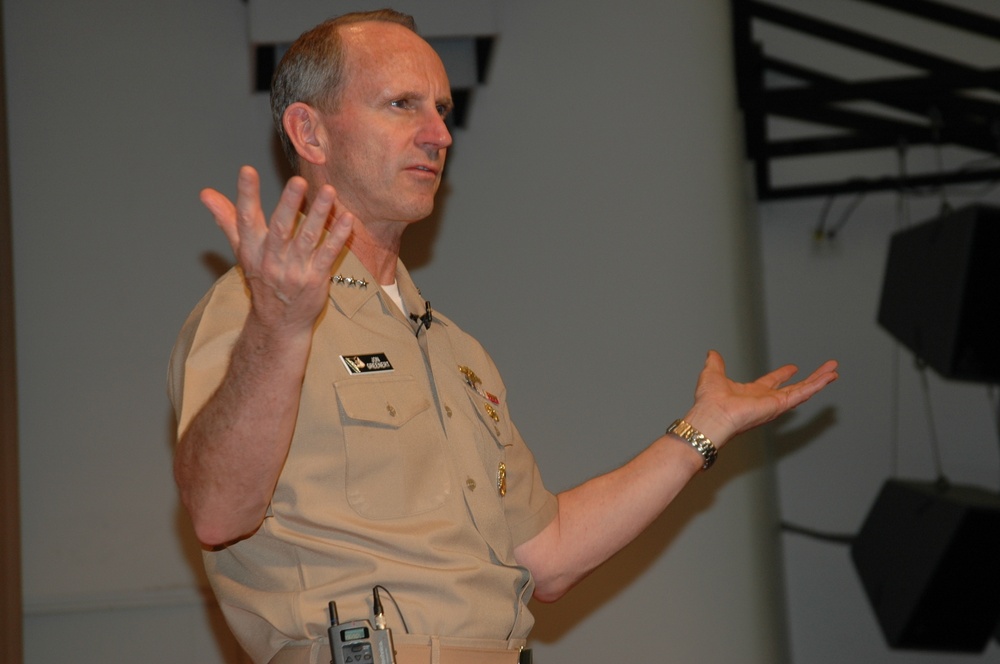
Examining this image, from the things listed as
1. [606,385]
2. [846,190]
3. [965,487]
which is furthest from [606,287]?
[846,190]

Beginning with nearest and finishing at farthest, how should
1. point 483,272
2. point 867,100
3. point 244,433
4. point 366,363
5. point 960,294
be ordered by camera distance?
point 244,433 → point 366,363 → point 483,272 → point 960,294 → point 867,100

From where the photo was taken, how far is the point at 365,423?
140cm

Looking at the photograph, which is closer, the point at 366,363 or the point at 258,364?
the point at 258,364

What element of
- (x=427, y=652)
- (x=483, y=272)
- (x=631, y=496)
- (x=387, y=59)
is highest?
(x=387, y=59)

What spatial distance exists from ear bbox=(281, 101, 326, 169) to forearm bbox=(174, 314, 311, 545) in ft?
1.94

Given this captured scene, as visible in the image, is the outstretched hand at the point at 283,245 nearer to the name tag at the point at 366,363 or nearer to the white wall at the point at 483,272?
the name tag at the point at 366,363

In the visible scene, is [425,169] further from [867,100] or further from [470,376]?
[867,100]

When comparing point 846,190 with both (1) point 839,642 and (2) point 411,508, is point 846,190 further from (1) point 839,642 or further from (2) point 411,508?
(2) point 411,508

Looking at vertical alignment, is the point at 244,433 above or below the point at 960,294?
below

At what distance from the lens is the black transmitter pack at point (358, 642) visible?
1.27 metres

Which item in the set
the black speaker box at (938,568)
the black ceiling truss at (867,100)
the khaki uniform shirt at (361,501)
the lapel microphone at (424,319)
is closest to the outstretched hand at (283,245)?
the khaki uniform shirt at (361,501)

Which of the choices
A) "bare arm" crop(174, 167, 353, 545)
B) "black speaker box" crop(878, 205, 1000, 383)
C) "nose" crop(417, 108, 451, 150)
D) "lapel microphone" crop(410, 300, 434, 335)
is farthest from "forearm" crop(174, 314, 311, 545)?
"black speaker box" crop(878, 205, 1000, 383)

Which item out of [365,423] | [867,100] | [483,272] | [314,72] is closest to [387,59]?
[314,72]

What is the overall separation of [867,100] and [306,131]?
11.4 ft
